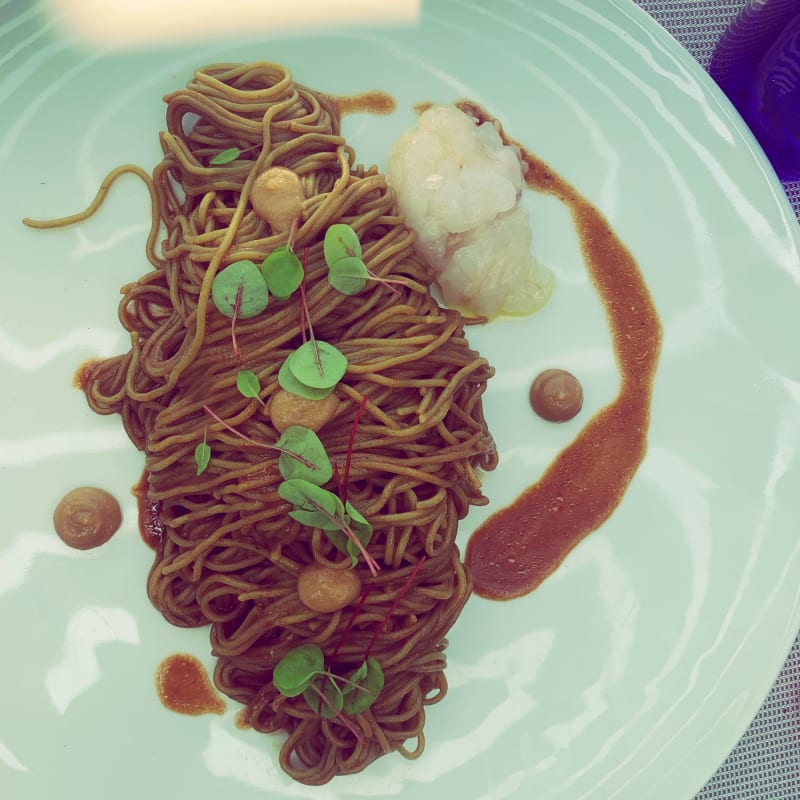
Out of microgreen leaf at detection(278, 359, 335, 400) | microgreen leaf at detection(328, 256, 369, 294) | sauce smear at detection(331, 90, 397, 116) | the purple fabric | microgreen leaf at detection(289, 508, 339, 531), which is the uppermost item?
the purple fabric

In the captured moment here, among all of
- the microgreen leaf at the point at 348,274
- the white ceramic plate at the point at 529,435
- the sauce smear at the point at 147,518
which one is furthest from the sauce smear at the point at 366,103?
the sauce smear at the point at 147,518

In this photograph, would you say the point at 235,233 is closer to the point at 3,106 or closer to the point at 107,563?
the point at 3,106

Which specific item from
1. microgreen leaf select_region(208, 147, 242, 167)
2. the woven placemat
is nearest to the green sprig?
the woven placemat

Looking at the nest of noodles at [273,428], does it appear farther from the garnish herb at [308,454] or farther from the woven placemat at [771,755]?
the woven placemat at [771,755]

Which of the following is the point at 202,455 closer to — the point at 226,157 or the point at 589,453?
the point at 226,157

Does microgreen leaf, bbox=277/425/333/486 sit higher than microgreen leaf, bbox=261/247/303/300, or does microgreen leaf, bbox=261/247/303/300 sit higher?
microgreen leaf, bbox=261/247/303/300

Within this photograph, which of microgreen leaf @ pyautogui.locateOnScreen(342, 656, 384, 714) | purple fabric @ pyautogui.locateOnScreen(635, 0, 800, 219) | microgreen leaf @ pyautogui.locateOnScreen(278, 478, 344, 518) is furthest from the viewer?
purple fabric @ pyautogui.locateOnScreen(635, 0, 800, 219)

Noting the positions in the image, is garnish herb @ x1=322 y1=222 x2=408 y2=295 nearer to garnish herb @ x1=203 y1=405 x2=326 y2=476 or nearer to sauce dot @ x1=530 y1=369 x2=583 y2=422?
garnish herb @ x1=203 y1=405 x2=326 y2=476
